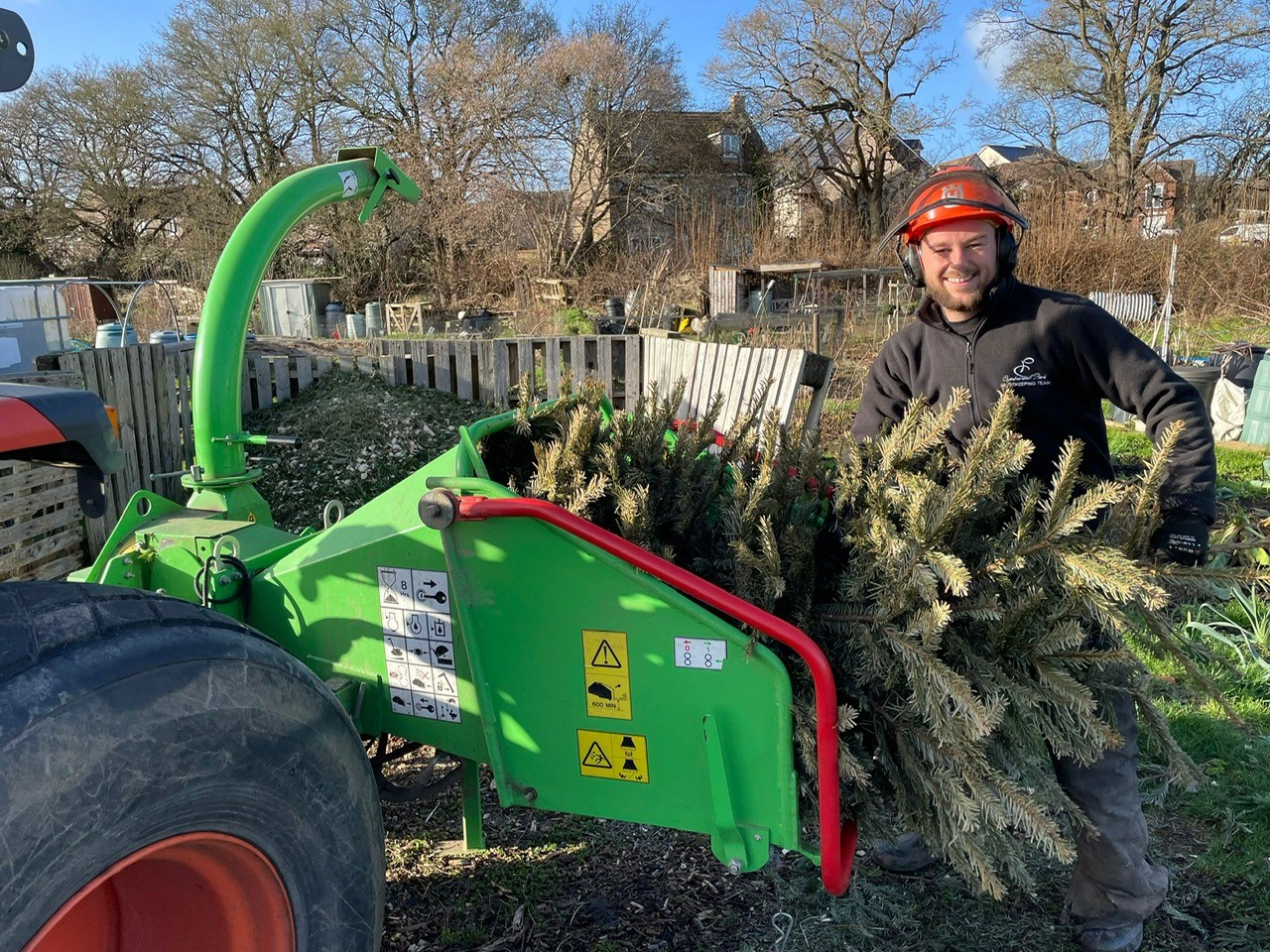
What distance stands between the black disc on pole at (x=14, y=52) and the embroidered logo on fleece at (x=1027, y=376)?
2383 millimetres

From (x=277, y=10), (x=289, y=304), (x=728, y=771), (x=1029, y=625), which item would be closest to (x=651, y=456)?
(x=728, y=771)

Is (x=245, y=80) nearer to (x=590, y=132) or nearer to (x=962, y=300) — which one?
(x=590, y=132)

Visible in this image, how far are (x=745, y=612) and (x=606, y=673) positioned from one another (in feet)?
1.26

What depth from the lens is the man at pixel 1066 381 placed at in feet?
7.79

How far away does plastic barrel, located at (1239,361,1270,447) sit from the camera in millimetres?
8836

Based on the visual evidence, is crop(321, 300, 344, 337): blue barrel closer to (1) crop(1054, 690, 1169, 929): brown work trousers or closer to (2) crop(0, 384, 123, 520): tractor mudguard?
(2) crop(0, 384, 123, 520): tractor mudguard

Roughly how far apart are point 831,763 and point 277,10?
1301 inches

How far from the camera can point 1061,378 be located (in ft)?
8.34

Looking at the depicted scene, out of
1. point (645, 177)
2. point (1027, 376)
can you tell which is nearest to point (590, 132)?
point (645, 177)

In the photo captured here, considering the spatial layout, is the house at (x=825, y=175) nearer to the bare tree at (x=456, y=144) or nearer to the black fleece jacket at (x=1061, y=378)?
the bare tree at (x=456, y=144)

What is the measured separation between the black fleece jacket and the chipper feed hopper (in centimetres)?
109

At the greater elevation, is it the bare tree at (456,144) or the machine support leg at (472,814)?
the bare tree at (456,144)

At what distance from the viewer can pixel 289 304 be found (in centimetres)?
2198

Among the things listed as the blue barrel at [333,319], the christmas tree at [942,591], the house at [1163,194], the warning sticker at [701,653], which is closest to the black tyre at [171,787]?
the warning sticker at [701,653]
